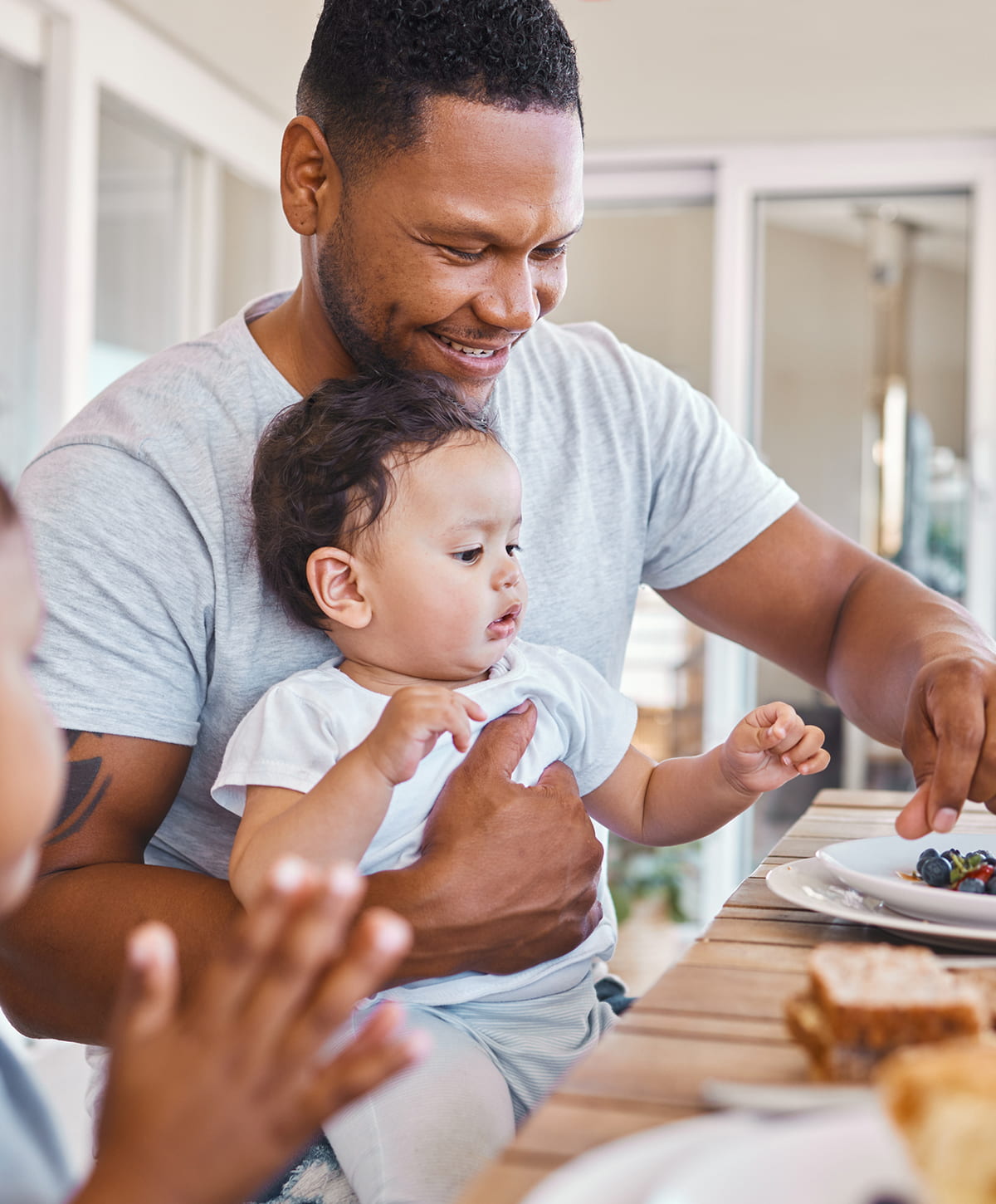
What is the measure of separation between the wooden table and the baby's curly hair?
542 millimetres

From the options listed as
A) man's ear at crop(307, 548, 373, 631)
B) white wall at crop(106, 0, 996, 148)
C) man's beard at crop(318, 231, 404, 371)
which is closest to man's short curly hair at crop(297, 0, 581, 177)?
man's beard at crop(318, 231, 404, 371)

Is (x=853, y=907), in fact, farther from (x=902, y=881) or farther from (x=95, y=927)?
(x=95, y=927)

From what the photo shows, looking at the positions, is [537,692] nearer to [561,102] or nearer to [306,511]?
[306,511]

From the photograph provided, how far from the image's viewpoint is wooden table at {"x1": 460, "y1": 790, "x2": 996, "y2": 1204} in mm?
588

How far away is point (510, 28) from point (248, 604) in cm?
68

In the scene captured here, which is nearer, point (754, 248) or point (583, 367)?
point (583, 367)

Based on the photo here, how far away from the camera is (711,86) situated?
366 centimetres

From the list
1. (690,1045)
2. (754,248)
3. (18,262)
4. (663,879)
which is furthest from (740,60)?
(690,1045)

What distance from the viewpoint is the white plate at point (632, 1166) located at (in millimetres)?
490

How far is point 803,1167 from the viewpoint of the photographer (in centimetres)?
49

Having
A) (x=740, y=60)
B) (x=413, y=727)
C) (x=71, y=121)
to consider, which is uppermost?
(x=740, y=60)

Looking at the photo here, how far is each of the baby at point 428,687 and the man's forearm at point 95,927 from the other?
8 cm

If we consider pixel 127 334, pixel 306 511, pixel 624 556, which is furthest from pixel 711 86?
pixel 306 511

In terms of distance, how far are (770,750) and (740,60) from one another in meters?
2.75
